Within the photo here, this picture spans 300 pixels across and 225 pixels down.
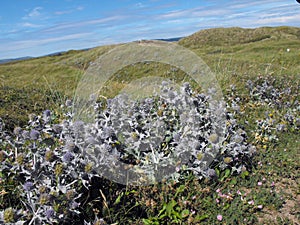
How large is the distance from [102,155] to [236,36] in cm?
2876

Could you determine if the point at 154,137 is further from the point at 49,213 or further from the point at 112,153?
the point at 49,213

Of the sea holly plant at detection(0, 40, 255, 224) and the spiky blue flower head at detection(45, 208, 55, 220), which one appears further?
the sea holly plant at detection(0, 40, 255, 224)

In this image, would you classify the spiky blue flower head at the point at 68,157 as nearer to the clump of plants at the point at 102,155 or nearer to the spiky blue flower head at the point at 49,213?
the clump of plants at the point at 102,155

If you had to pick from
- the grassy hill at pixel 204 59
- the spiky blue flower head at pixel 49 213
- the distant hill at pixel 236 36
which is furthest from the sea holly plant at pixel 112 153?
the distant hill at pixel 236 36

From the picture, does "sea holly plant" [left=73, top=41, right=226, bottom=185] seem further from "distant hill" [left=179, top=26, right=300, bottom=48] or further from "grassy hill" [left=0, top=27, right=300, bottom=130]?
"distant hill" [left=179, top=26, right=300, bottom=48]

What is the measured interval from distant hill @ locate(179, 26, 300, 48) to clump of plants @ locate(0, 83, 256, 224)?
78.6ft

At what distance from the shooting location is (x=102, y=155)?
3.27 metres

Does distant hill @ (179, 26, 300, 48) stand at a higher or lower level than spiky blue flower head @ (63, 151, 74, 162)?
higher

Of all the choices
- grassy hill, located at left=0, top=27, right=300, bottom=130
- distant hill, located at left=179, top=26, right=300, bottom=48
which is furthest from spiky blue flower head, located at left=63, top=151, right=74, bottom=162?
distant hill, located at left=179, top=26, right=300, bottom=48

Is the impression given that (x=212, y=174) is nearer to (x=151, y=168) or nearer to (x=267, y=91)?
(x=151, y=168)

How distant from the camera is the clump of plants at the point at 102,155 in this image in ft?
8.79

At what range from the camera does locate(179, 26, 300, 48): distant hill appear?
28109 mm

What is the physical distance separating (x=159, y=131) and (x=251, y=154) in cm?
128

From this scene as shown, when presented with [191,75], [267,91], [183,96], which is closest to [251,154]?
[183,96]
